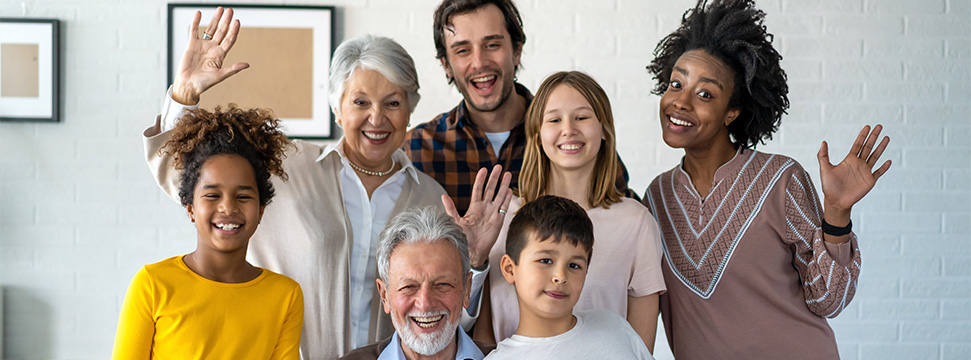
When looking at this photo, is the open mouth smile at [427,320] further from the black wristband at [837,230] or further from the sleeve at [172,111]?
the black wristband at [837,230]

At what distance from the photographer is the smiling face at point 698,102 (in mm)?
2188

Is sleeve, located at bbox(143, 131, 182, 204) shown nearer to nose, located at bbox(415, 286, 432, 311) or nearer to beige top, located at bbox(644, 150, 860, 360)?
nose, located at bbox(415, 286, 432, 311)

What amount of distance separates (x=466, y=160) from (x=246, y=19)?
164cm

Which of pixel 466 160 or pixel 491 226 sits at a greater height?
pixel 466 160

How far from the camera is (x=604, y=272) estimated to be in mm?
2004

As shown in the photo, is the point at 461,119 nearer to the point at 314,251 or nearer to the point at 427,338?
the point at 314,251

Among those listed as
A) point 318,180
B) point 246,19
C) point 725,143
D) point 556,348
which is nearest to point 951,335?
point 725,143

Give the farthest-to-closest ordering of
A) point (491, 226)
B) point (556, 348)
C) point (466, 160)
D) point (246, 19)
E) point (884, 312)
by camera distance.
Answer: point (884, 312) < point (246, 19) < point (466, 160) < point (491, 226) < point (556, 348)

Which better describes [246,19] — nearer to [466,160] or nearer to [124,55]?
[124,55]

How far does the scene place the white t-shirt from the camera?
1798 millimetres

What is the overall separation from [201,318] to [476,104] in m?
1.18

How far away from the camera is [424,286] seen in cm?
180

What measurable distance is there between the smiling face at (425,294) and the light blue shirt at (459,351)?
22 mm

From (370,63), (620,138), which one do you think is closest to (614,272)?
(370,63)
